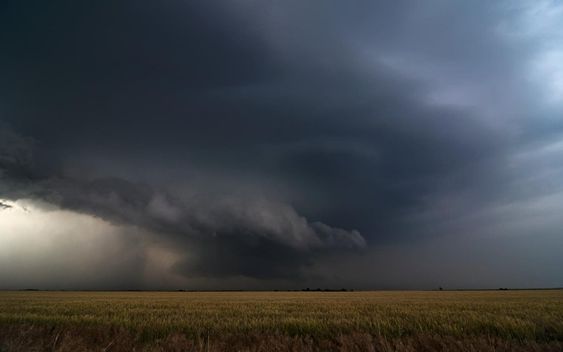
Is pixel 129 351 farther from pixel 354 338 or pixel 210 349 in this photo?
pixel 354 338

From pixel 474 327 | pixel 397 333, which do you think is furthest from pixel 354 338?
pixel 474 327

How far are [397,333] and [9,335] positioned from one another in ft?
38.2

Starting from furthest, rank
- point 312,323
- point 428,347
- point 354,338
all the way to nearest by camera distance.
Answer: point 312,323 < point 354,338 < point 428,347

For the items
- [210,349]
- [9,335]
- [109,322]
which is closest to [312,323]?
[210,349]

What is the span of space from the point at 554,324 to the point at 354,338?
715 cm

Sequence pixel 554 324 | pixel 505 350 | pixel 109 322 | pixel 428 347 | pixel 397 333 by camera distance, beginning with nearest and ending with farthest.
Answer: pixel 505 350, pixel 428 347, pixel 397 333, pixel 554 324, pixel 109 322

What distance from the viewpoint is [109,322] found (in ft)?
42.1

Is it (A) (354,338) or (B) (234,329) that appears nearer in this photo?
(A) (354,338)

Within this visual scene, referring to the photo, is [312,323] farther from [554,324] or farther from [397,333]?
[554,324]

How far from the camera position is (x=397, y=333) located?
33.1 ft

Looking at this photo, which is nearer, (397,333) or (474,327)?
(397,333)

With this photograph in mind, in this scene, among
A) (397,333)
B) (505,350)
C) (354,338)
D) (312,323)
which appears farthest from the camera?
(312,323)

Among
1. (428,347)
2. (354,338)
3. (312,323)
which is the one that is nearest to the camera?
(428,347)

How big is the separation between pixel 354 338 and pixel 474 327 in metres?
5.13
